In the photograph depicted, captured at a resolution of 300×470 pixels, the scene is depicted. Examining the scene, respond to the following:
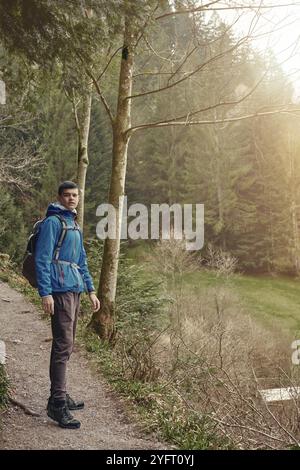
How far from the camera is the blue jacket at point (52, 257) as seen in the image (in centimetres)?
377

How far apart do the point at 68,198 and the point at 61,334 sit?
46.4 inches

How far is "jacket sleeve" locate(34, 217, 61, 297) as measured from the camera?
12.3 ft

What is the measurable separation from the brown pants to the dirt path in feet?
1.22

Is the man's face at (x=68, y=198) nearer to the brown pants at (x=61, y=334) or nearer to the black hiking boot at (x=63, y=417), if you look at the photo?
the brown pants at (x=61, y=334)

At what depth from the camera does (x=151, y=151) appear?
3438 cm

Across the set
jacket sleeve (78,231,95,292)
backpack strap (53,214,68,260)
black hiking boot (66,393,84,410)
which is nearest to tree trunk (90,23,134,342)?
black hiking boot (66,393,84,410)

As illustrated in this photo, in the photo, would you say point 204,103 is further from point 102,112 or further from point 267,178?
point 267,178

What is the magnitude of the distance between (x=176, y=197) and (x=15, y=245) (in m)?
16.4

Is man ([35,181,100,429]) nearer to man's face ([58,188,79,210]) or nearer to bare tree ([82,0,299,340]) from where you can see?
man's face ([58,188,79,210])

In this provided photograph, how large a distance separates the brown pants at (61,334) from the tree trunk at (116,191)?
3610 mm

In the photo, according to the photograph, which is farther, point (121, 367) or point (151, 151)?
point (151, 151)

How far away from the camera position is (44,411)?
14.6ft

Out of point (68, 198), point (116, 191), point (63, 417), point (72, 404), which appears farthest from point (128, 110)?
point (63, 417)

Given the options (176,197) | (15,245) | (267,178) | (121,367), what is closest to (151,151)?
(176,197)
